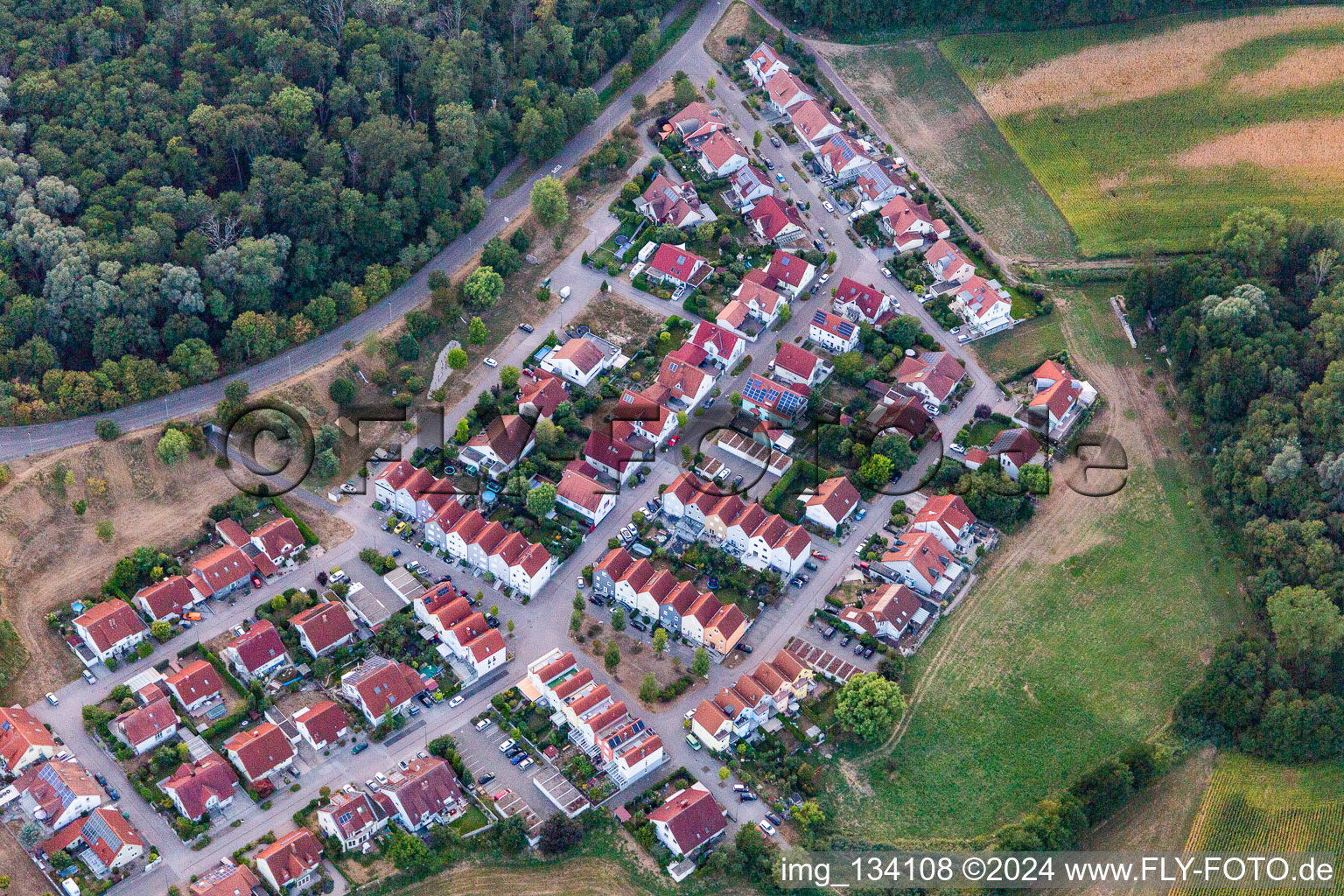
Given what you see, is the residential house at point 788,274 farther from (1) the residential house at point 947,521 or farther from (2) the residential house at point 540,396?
(1) the residential house at point 947,521

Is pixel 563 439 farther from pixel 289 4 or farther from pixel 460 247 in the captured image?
pixel 289 4

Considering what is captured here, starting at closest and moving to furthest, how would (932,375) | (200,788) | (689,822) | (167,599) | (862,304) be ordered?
(200,788) < (689,822) < (167,599) < (932,375) < (862,304)

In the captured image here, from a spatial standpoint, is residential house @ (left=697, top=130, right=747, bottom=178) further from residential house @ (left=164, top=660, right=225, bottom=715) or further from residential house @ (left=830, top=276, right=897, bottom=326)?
residential house @ (left=164, top=660, right=225, bottom=715)

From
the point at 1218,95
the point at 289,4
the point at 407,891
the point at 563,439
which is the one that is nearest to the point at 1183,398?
the point at 1218,95

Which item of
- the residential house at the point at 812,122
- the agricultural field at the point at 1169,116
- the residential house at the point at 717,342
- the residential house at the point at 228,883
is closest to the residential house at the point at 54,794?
the residential house at the point at 228,883

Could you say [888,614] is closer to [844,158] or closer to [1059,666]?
[1059,666]

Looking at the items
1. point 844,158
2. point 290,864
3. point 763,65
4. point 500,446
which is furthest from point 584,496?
point 763,65
